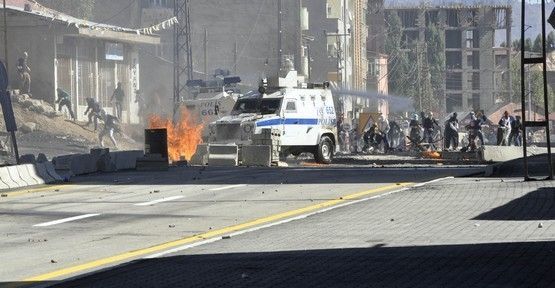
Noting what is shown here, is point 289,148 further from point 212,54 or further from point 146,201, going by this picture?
point 212,54

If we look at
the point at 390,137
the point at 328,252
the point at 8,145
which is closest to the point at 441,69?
the point at 390,137

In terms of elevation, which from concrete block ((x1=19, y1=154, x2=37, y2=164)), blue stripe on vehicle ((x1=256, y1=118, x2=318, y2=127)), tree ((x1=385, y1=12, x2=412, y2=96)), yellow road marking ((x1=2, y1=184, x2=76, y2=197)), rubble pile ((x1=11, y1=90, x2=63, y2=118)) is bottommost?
yellow road marking ((x1=2, y1=184, x2=76, y2=197))

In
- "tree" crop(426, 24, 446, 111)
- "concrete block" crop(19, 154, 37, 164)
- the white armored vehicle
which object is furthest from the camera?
"tree" crop(426, 24, 446, 111)

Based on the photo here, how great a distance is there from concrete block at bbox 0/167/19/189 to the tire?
56.4ft

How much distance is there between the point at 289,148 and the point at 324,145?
1555 mm

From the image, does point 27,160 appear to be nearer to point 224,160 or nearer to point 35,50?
point 224,160

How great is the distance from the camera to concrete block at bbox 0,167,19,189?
92.3 feet

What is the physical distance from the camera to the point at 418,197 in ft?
72.0

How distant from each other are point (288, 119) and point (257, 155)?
9.44 ft

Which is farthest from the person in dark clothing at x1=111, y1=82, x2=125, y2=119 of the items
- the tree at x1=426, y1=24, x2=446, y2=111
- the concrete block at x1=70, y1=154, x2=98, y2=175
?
the tree at x1=426, y1=24, x2=446, y2=111

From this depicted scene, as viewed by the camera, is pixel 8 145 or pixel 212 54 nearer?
pixel 8 145

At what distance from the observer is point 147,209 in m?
21.3

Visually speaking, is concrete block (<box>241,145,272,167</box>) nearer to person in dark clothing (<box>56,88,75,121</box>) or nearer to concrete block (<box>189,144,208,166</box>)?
concrete block (<box>189,144,208,166</box>)

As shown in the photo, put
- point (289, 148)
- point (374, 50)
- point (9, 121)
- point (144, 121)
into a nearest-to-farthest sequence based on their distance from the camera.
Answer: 1. point (9, 121)
2. point (289, 148)
3. point (144, 121)
4. point (374, 50)
